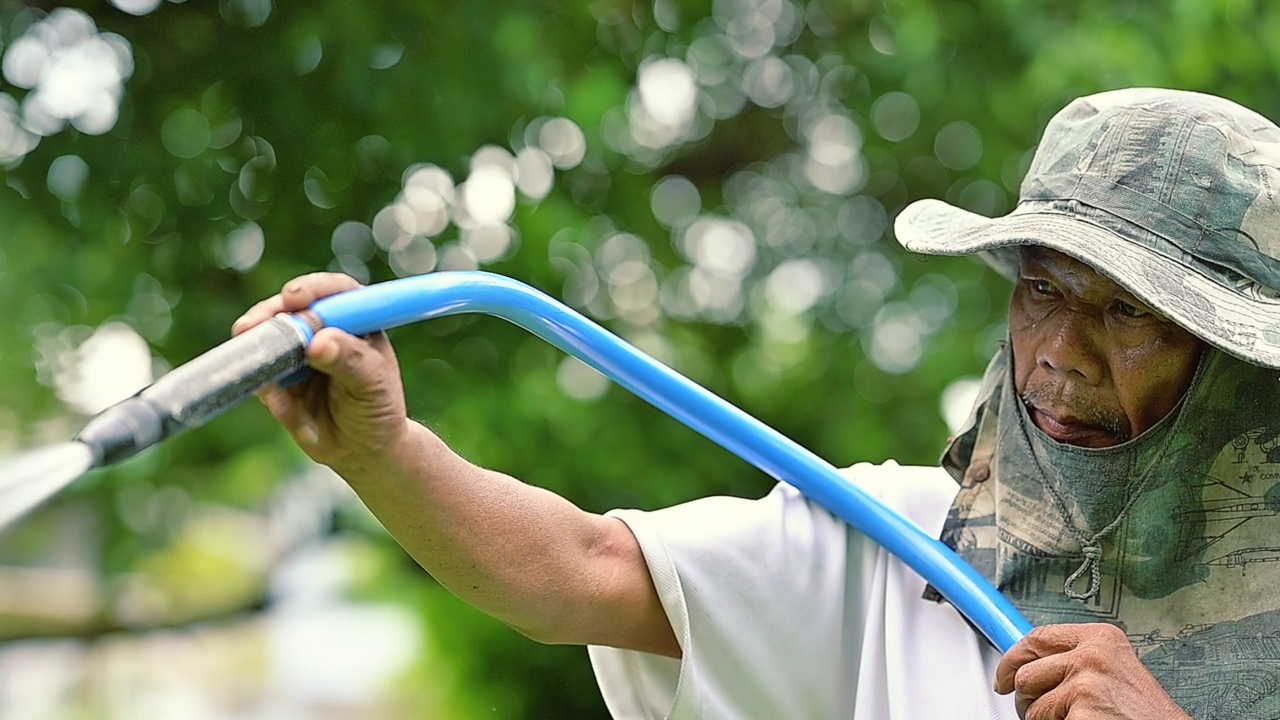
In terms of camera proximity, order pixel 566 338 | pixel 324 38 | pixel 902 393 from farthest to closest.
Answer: pixel 902 393, pixel 324 38, pixel 566 338

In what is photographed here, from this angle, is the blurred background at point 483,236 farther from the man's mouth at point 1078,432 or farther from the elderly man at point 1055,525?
the man's mouth at point 1078,432

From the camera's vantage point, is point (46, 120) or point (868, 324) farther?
point (868, 324)

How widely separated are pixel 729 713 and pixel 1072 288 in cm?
63

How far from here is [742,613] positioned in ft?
5.54

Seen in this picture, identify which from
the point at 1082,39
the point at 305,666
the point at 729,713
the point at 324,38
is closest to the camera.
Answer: the point at 729,713

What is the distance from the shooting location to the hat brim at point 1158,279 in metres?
1.47

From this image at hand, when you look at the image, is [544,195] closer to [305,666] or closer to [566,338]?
[566,338]

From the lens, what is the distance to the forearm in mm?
1368

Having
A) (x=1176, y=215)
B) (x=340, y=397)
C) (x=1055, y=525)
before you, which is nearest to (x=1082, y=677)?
(x=1055, y=525)

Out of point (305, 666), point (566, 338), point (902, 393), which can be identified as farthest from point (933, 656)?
point (305, 666)

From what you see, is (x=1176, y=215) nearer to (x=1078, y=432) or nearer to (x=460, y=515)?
(x=1078, y=432)

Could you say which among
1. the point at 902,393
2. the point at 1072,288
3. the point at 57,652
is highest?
the point at 1072,288

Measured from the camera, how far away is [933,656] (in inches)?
66.7

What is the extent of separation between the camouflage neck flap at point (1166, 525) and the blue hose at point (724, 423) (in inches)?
3.2
